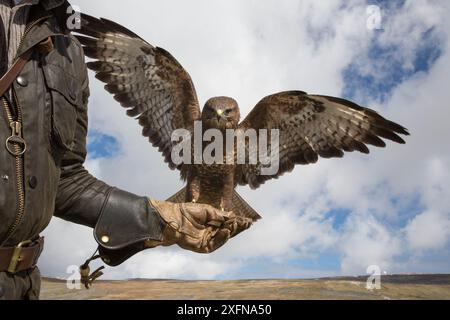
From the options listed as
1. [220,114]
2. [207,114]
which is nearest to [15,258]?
[220,114]

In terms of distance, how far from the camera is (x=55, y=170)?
6.08 feet

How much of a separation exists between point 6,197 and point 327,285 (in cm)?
1014

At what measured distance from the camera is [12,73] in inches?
64.4

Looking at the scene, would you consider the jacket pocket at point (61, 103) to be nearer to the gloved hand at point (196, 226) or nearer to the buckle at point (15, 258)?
the buckle at point (15, 258)

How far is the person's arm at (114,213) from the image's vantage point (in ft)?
6.74

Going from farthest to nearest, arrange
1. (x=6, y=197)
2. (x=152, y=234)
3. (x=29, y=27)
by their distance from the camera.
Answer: (x=152, y=234)
(x=29, y=27)
(x=6, y=197)

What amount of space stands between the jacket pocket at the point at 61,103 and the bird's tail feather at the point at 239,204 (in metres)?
5.38

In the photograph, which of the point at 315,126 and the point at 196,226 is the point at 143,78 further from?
the point at 196,226

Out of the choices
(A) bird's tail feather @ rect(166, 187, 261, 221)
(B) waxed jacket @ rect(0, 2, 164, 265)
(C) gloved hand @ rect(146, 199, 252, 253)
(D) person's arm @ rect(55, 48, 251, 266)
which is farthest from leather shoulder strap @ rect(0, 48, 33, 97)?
(A) bird's tail feather @ rect(166, 187, 261, 221)

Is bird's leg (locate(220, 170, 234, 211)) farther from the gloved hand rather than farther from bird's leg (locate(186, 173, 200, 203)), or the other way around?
the gloved hand

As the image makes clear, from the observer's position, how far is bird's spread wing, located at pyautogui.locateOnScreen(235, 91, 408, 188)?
273 inches
